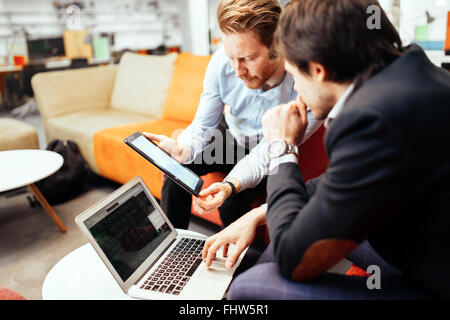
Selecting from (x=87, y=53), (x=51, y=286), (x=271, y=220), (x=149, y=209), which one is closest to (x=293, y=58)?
(x=271, y=220)

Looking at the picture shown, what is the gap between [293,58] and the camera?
737 mm

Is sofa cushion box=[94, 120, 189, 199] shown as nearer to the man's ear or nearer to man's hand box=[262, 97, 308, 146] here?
man's hand box=[262, 97, 308, 146]

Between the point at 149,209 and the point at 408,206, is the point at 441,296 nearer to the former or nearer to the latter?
the point at 408,206

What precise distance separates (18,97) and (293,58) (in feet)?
21.1

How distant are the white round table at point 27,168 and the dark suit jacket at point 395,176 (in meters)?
1.55

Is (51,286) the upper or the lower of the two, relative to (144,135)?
lower

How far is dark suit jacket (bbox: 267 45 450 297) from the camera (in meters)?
0.57

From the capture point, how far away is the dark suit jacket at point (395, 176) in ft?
1.88

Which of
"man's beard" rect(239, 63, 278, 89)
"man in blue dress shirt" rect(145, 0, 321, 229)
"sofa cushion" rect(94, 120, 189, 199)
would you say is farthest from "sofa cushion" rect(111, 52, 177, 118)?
"man's beard" rect(239, 63, 278, 89)

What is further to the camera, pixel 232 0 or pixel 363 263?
pixel 232 0

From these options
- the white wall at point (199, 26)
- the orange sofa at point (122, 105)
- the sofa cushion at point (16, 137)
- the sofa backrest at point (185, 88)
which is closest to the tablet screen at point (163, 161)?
the orange sofa at point (122, 105)

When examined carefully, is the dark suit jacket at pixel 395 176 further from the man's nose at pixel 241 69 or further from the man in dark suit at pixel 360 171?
the man's nose at pixel 241 69

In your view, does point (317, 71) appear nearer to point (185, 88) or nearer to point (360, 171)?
point (360, 171)

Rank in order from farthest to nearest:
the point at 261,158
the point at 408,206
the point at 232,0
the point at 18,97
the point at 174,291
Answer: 1. the point at 18,97
2. the point at 261,158
3. the point at 232,0
4. the point at 174,291
5. the point at 408,206
